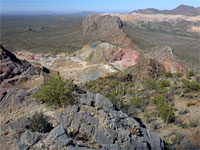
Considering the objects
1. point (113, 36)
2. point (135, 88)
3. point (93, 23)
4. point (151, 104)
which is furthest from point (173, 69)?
point (93, 23)

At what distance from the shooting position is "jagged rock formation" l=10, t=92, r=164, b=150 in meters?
5.54

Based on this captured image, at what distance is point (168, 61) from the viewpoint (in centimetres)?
3119

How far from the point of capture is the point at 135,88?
16.9 m

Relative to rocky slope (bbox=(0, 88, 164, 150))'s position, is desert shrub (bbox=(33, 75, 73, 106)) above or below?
above

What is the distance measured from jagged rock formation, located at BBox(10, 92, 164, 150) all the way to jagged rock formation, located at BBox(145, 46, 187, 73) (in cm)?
2345

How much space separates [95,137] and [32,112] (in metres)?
3.22

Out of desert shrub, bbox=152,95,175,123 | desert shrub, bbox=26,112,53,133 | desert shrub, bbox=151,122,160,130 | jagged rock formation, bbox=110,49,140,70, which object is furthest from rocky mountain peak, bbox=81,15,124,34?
desert shrub, bbox=26,112,53,133

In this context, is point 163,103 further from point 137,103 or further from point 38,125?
point 38,125

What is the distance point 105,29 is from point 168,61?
153ft

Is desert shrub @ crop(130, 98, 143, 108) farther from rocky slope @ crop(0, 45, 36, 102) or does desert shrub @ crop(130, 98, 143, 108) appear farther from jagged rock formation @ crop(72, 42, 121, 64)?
jagged rock formation @ crop(72, 42, 121, 64)

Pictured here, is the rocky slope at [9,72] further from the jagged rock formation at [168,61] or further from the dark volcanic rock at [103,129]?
the jagged rock formation at [168,61]

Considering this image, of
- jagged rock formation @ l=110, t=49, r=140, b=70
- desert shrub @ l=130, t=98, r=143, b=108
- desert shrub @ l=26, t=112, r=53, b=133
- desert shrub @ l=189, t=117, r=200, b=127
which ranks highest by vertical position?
desert shrub @ l=26, t=112, r=53, b=133

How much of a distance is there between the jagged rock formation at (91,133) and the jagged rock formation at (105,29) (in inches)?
2090

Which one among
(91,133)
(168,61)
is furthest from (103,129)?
(168,61)
